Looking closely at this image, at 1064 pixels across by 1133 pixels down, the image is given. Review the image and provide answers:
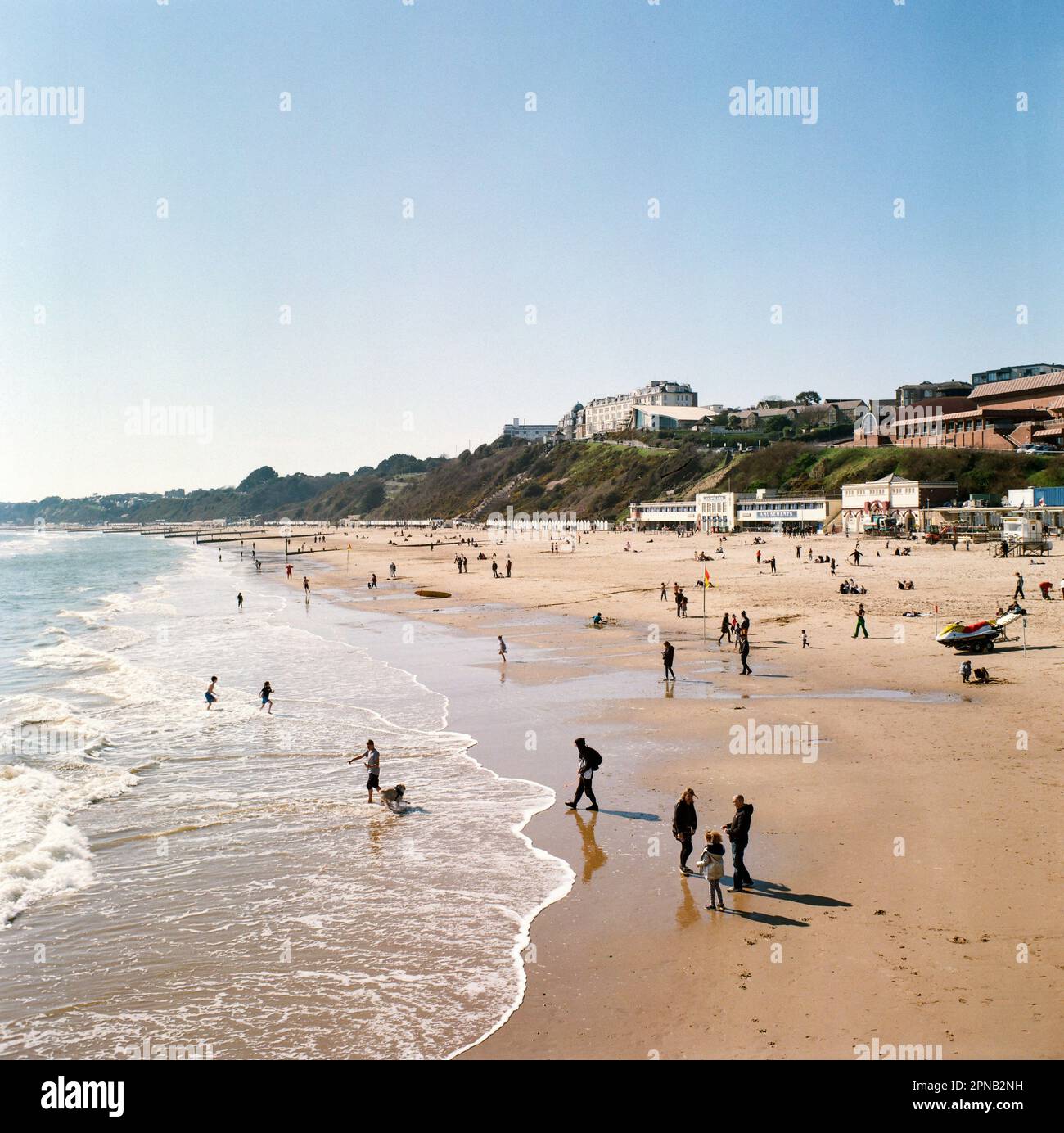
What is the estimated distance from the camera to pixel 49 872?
12344mm

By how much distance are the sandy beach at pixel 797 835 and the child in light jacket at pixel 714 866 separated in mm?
284

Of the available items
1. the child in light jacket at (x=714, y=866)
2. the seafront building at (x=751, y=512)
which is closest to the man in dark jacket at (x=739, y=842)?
the child in light jacket at (x=714, y=866)

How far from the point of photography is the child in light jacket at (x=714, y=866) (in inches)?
396

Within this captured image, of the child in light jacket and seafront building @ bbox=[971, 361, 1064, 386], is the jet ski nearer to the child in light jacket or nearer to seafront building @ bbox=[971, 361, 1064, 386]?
the child in light jacket

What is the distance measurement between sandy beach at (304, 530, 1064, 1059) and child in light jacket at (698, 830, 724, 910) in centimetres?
28

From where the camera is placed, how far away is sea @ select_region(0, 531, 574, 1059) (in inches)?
328

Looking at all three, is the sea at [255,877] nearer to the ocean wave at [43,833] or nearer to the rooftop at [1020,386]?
the ocean wave at [43,833]

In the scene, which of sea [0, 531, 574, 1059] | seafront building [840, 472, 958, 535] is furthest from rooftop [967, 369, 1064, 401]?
sea [0, 531, 574, 1059]

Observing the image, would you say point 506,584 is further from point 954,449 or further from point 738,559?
point 954,449

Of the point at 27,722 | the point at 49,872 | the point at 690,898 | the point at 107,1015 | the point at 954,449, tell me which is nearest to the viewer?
the point at 107,1015

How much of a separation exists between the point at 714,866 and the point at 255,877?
664cm

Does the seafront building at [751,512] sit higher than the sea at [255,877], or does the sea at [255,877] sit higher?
the seafront building at [751,512]
